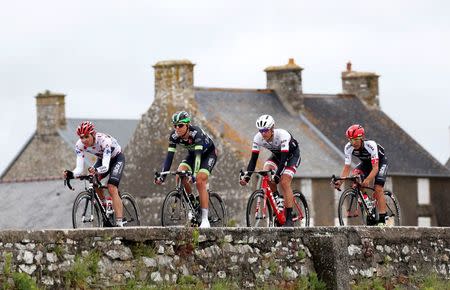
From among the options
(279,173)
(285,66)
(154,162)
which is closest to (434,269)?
(279,173)

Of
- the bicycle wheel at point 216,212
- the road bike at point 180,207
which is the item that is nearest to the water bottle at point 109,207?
the road bike at point 180,207

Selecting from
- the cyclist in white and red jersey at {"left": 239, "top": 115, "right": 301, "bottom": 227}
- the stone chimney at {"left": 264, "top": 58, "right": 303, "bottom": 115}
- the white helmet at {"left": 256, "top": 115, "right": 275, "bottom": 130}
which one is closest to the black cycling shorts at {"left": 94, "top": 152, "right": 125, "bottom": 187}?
the cyclist in white and red jersey at {"left": 239, "top": 115, "right": 301, "bottom": 227}

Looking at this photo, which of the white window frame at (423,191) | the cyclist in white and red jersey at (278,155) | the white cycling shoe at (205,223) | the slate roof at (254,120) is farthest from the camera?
the white window frame at (423,191)

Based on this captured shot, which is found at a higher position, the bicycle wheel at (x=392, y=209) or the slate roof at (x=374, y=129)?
the slate roof at (x=374, y=129)

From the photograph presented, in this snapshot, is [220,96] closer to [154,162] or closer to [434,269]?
[154,162]

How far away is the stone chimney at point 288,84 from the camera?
79.1 metres

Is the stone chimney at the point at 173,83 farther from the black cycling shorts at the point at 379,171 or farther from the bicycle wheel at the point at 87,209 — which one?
the bicycle wheel at the point at 87,209

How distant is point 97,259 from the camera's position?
24062 mm

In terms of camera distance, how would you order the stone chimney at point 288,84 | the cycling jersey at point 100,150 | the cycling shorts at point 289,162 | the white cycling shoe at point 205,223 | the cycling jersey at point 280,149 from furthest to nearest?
the stone chimney at point 288,84
the cycling shorts at point 289,162
the cycling jersey at point 280,149
the white cycling shoe at point 205,223
the cycling jersey at point 100,150

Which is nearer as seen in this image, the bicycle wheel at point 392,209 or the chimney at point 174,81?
the bicycle wheel at point 392,209

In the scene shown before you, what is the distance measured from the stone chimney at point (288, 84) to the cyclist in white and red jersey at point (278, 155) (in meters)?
48.2

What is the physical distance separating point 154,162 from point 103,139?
46.4m

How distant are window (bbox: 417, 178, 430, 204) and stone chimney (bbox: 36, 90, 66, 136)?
106 ft

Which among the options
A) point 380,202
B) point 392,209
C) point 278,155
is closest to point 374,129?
point 392,209
